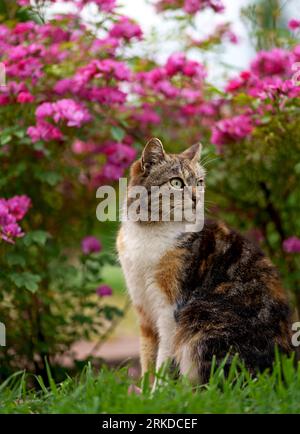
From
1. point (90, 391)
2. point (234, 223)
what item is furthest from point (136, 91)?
point (90, 391)

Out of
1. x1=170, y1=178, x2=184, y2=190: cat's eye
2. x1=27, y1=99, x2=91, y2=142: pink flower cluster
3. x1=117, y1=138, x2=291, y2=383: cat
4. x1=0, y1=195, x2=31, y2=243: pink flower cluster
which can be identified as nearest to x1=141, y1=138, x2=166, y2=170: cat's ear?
x1=117, y1=138, x2=291, y2=383: cat

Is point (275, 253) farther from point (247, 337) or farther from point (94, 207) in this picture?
point (247, 337)

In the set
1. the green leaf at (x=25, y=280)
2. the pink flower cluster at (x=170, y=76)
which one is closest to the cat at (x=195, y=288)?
the green leaf at (x=25, y=280)

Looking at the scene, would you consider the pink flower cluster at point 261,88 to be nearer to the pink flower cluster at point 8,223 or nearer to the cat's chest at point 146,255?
the cat's chest at point 146,255

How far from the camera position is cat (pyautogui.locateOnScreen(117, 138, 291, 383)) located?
3404 mm

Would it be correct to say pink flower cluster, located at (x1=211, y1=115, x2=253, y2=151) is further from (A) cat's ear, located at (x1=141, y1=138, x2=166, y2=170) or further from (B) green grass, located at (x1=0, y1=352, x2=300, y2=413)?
(B) green grass, located at (x1=0, y1=352, x2=300, y2=413)

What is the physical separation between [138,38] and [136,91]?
0.49 metres

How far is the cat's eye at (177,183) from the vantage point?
3.70m

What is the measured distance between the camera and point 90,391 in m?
3.00

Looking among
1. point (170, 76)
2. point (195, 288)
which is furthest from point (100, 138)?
point (195, 288)

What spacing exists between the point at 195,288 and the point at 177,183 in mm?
571

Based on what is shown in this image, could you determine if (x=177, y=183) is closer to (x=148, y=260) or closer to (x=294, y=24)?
(x=148, y=260)
